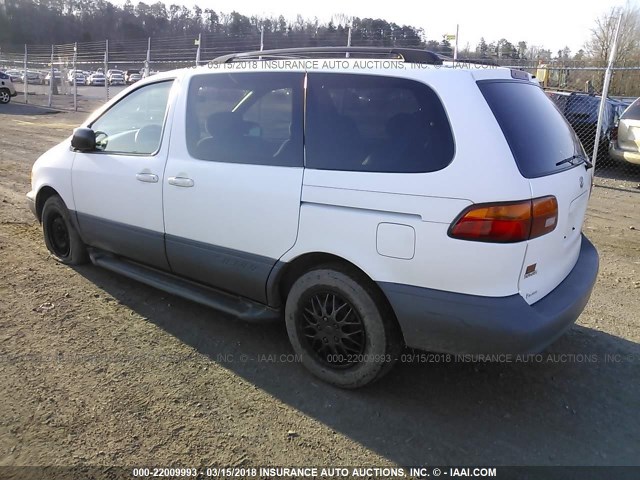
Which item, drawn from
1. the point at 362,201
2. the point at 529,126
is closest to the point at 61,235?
the point at 362,201

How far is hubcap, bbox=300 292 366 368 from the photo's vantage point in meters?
2.95

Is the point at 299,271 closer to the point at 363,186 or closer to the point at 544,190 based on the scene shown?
the point at 363,186

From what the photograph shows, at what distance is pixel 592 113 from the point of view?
35.5ft

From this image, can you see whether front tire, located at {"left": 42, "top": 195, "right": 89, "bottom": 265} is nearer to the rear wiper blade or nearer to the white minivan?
the white minivan

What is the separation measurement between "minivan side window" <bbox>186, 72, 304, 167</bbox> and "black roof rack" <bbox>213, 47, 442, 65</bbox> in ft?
0.89

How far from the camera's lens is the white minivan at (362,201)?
98.7 inches

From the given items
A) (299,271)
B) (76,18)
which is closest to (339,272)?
(299,271)

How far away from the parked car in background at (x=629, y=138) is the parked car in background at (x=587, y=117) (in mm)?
858

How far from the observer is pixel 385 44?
51.5ft

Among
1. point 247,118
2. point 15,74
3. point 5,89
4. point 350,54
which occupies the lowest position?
point 247,118

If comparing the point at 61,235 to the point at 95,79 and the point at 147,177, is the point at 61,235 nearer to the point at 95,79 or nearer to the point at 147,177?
the point at 147,177

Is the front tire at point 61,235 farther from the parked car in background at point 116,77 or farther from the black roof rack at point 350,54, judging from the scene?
the parked car in background at point 116,77

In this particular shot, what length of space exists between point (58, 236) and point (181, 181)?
6.98 ft

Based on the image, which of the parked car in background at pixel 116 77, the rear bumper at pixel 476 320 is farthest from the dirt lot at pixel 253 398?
the parked car in background at pixel 116 77
